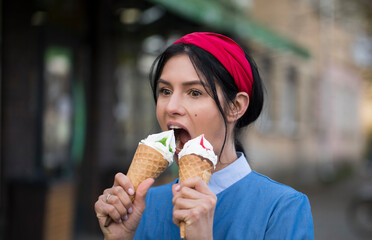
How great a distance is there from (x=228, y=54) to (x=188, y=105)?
0.24 m

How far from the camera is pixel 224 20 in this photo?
7.28m

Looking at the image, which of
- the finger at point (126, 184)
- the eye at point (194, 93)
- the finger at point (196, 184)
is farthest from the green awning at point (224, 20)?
the finger at point (196, 184)

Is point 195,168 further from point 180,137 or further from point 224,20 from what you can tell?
point 224,20

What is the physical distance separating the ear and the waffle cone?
296 mm

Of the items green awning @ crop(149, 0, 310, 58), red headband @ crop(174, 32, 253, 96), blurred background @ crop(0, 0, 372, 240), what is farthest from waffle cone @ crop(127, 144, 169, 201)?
green awning @ crop(149, 0, 310, 58)

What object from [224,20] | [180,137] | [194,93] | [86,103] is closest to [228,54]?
[194,93]

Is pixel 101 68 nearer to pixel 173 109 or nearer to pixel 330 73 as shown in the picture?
pixel 173 109

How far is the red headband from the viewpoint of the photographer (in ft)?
5.42

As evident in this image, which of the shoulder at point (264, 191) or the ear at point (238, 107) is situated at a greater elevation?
the ear at point (238, 107)

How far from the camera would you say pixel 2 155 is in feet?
17.7

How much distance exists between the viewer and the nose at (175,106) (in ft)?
5.35

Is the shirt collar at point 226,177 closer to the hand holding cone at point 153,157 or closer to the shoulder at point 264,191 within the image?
the shoulder at point 264,191

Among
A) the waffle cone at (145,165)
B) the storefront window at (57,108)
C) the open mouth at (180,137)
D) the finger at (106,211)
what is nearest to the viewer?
the finger at (106,211)

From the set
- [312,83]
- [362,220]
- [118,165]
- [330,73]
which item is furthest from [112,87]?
[330,73]
